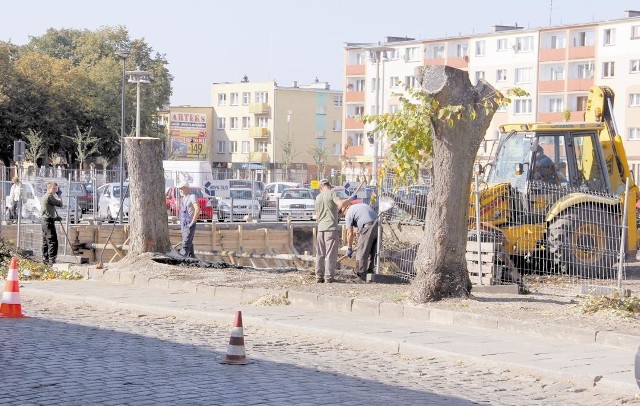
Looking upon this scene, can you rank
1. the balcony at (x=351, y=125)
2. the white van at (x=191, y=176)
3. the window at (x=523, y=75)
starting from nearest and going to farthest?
the white van at (x=191, y=176), the window at (x=523, y=75), the balcony at (x=351, y=125)

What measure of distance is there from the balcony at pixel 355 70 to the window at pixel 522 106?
779 inches

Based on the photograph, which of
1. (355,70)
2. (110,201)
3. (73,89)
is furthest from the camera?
(355,70)

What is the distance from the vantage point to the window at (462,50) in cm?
9425

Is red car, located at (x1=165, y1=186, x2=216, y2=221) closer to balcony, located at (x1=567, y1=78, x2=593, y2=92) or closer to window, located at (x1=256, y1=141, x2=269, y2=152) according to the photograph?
balcony, located at (x1=567, y1=78, x2=593, y2=92)

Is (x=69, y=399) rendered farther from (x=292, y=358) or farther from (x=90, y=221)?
(x=90, y=221)

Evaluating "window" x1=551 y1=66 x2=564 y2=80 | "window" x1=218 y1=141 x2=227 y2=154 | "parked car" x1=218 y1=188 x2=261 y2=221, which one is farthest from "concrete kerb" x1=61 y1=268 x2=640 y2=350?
"window" x1=218 y1=141 x2=227 y2=154

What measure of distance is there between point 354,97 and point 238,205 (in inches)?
2454

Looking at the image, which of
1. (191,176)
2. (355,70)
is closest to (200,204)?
(191,176)

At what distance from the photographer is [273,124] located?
4619 inches

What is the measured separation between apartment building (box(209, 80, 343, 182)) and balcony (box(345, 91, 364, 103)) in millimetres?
9331

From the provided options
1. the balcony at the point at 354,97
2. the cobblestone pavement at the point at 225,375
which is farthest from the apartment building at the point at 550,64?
the cobblestone pavement at the point at 225,375

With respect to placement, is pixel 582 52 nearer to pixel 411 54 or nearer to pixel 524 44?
pixel 524 44

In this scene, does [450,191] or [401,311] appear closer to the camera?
[401,311]

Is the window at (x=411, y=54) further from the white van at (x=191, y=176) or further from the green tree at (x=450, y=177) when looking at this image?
the green tree at (x=450, y=177)
